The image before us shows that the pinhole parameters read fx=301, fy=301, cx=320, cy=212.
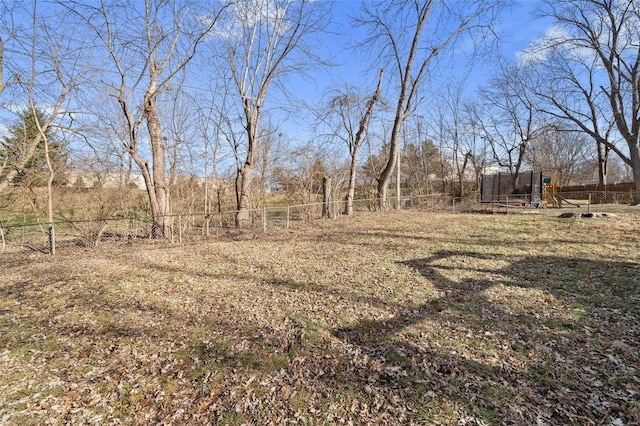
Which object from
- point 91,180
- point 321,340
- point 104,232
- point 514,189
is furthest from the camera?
point 514,189

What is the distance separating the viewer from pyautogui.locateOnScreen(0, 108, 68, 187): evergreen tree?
7.91 m

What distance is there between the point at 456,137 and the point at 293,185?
659 inches

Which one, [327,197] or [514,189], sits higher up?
[514,189]

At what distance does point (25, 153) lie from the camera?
26.5 ft

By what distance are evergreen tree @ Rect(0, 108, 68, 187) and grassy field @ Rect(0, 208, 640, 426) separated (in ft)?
10.6

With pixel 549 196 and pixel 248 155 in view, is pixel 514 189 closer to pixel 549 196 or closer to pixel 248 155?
pixel 549 196

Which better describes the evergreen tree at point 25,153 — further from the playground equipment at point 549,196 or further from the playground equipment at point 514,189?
the playground equipment at point 549,196

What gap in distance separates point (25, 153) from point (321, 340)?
382 inches

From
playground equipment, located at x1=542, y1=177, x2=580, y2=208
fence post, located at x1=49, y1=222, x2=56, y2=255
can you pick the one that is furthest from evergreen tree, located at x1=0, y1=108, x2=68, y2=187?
playground equipment, located at x1=542, y1=177, x2=580, y2=208

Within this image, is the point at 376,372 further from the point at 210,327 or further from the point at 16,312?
the point at 16,312

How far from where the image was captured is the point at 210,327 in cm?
364

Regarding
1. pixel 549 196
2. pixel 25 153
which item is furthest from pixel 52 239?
pixel 549 196

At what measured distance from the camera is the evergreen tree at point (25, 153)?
7.91 m

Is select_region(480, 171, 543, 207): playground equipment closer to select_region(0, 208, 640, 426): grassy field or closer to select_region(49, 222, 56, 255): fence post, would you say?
select_region(0, 208, 640, 426): grassy field
